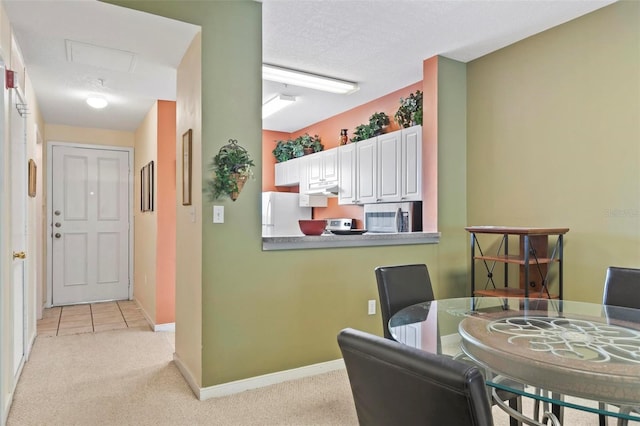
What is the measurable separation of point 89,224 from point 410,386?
5.88m

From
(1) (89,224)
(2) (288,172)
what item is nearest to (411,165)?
(2) (288,172)

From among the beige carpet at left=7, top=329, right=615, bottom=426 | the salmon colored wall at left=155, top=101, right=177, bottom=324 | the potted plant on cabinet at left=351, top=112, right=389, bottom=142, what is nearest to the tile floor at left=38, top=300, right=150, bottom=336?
the salmon colored wall at left=155, top=101, right=177, bottom=324

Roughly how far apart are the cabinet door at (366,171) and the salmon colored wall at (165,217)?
1989mm

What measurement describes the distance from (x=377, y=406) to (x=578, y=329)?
1069 millimetres

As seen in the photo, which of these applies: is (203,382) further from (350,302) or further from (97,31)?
(97,31)

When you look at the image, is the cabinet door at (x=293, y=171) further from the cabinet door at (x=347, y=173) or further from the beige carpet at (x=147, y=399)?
the beige carpet at (x=147, y=399)

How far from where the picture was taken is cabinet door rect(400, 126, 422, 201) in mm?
3699

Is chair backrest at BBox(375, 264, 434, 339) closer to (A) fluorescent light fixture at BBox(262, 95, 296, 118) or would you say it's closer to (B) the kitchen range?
(B) the kitchen range

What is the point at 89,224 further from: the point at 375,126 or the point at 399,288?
the point at 399,288

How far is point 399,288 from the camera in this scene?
2.27 m

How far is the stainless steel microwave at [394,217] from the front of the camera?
→ 3834 millimetres

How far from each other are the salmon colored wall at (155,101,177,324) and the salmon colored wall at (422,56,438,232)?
253 centimetres

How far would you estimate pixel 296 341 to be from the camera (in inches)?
115

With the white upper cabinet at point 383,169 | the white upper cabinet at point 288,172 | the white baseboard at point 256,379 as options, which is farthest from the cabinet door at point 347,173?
the white baseboard at point 256,379
